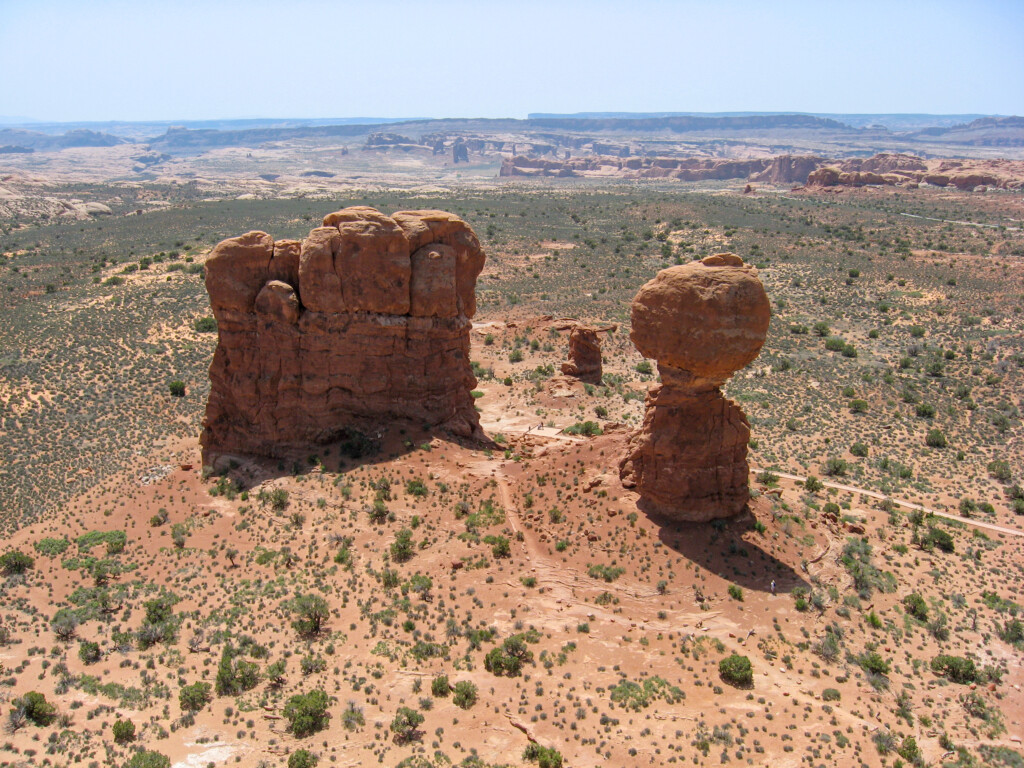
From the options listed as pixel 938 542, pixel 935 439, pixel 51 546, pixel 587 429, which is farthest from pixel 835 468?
pixel 51 546

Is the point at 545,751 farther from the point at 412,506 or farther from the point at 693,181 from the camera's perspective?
the point at 693,181

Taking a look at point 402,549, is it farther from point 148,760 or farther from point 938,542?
point 938,542

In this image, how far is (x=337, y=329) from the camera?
3009 centimetres

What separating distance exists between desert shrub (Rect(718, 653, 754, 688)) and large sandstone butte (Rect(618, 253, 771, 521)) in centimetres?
678

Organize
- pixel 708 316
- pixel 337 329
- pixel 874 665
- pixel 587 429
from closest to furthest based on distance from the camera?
pixel 874 665 → pixel 708 316 → pixel 337 329 → pixel 587 429

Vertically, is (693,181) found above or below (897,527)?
above

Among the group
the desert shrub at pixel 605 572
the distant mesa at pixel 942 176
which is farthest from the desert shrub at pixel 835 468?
the distant mesa at pixel 942 176

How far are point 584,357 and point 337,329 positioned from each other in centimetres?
1966

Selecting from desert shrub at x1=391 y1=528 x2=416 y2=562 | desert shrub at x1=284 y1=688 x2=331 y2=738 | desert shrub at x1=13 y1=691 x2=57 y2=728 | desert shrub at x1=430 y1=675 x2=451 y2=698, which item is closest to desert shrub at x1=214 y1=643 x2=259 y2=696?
desert shrub at x1=284 y1=688 x2=331 y2=738

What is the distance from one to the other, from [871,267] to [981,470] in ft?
128

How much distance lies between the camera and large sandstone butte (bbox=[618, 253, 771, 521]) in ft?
75.0

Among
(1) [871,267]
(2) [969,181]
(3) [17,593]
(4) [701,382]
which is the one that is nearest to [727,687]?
(4) [701,382]

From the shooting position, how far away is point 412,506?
88.9 feet

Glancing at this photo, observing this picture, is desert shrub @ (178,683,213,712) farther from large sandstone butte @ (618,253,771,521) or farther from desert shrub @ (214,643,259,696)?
large sandstone butte @ (618,253,771,521)
